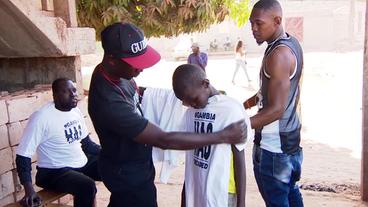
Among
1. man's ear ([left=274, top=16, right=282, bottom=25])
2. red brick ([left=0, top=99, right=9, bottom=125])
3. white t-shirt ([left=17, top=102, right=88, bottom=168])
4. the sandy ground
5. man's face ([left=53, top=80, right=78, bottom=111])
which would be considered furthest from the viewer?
the sandy ground

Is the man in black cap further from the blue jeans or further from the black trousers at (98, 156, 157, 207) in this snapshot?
the blue jeans

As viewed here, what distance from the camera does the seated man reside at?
340 centimetres

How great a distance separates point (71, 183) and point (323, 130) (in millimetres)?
7303

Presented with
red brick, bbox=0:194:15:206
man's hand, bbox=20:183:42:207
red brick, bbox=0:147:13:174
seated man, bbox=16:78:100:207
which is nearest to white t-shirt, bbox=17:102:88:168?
seated man, bbox=16:78:100:207

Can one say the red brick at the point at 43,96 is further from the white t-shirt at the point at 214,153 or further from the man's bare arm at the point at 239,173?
the man's bare arm at the point at 239,173

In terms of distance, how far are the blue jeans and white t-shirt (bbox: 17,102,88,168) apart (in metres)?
1.70

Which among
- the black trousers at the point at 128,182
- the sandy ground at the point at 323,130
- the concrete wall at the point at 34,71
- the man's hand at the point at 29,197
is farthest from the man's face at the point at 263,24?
the concrete wall at the point at 34,71

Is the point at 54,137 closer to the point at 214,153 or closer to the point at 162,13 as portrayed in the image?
the point at 214,153

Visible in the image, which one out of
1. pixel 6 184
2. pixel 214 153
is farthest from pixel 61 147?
pixel 214 153

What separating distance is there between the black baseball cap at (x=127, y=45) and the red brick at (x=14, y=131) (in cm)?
226

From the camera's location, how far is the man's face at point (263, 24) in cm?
255

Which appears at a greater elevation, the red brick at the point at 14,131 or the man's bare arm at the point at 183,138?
the man's bare arm at the point at 183,138

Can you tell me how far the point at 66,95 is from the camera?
11.6 ft

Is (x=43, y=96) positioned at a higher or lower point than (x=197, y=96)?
lower
